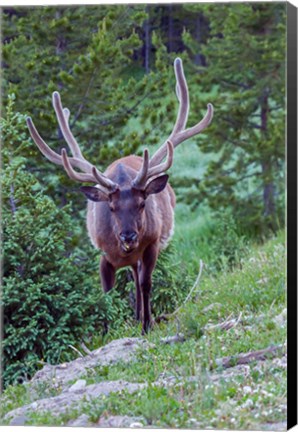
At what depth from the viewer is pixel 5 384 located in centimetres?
766

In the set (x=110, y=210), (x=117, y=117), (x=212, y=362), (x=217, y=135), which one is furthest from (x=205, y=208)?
(x=212, y=362)

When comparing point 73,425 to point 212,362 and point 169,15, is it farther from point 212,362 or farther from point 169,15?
point 169,15

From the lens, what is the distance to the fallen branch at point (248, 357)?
689cm

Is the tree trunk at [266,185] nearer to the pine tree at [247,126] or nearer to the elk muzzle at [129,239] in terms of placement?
the pine tree at [247,126]

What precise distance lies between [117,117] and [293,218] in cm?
269

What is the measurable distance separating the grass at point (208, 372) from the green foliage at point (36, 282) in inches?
9.2

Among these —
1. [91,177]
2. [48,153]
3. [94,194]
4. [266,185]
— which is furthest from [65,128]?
[266,185]

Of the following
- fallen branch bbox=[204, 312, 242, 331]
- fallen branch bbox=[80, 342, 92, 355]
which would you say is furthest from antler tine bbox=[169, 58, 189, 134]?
fallen branch bbox=[80, 342, 92, 355]

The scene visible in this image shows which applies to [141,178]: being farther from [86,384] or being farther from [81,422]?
[81,422]

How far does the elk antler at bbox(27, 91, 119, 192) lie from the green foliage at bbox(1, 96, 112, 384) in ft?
0.39

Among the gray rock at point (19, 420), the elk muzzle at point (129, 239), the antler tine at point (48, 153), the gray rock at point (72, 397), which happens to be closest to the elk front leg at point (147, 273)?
the elk muzzle at point (129, 239)

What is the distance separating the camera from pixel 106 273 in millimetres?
8125

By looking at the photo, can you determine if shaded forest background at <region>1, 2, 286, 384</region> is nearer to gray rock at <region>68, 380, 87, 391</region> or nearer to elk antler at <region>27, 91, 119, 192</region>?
elk antler at <region>27, 91, 119, 192</region>

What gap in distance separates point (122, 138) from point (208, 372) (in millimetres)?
2728
